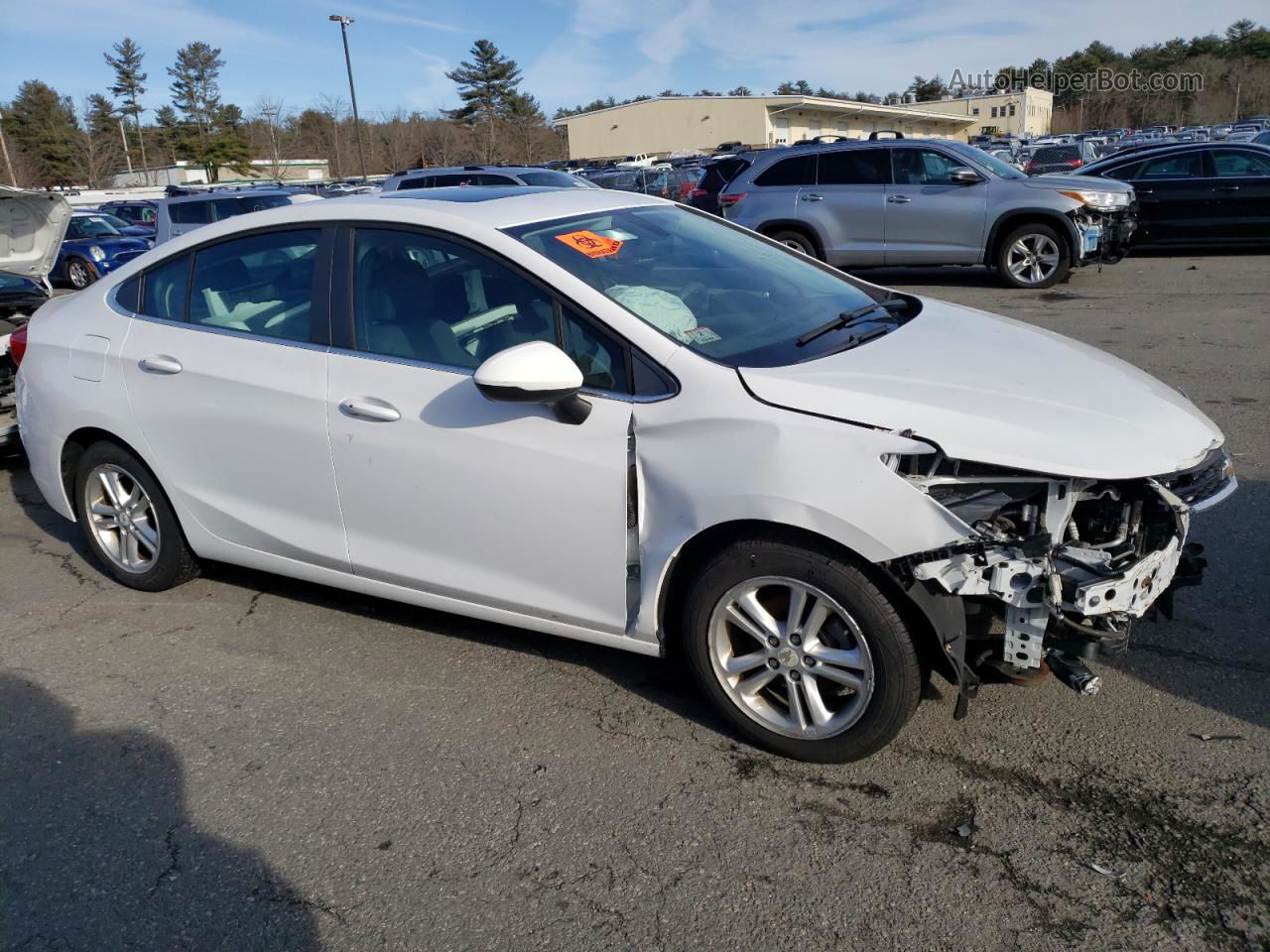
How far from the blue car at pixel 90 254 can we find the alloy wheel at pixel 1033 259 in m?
14.7

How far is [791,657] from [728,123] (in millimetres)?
72806

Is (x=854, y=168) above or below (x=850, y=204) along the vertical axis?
above

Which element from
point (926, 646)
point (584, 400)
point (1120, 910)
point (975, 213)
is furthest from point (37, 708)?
point (975, 213)

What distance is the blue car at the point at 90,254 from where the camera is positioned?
18781 mm

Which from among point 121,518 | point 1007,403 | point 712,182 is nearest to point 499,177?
point 712,182

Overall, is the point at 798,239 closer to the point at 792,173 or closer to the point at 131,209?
the point at 792,173

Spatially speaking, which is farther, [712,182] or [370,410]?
[712,182]

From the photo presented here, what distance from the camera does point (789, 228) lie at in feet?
44.5

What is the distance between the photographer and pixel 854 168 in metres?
13.0

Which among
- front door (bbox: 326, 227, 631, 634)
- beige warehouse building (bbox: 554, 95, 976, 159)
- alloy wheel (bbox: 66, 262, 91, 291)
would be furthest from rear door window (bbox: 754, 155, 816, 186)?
beige warehouse building (bbox: 554, 95, 976, 159)

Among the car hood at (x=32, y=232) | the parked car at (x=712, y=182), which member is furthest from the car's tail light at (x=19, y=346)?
the parked car at (x=712, y=182)

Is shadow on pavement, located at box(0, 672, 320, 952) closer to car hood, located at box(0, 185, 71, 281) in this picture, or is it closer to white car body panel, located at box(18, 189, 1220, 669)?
white car body panel, located at box(18, 189, 1220, 669)

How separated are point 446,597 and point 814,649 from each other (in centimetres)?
137

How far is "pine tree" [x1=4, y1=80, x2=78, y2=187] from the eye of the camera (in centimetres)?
6525
